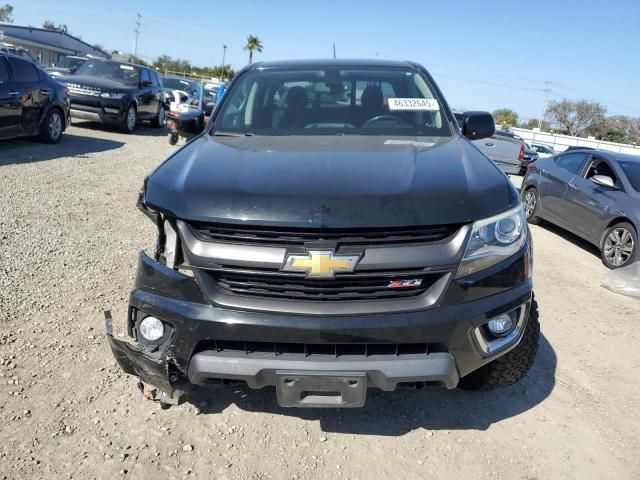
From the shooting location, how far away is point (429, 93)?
12.3 ft

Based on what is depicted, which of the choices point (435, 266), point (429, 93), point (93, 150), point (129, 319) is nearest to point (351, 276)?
point (435, 266)

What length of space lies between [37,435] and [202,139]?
180 cm

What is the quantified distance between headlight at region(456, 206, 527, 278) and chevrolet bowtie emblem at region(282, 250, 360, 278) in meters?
0.47

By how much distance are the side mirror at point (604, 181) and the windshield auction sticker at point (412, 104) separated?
4501mm

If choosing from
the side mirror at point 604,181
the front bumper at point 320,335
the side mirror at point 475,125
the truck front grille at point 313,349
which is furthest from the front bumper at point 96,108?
the truck front grille at point 313,349

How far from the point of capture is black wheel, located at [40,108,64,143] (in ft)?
33.6

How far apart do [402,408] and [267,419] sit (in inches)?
29.4

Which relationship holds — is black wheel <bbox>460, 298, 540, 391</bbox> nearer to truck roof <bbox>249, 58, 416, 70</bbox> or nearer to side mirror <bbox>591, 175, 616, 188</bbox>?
truck roof <bbox>249, 58, 416, 70</bbox>

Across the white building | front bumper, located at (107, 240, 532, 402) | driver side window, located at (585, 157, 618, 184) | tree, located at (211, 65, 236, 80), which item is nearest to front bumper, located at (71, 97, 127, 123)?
driver side window, located at (585, 157, 618, 184)

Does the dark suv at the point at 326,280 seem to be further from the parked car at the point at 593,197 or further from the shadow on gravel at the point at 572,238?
the shadow on gravel at the point at 572,238

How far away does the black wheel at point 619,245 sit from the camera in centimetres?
629

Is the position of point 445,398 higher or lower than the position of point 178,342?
lower

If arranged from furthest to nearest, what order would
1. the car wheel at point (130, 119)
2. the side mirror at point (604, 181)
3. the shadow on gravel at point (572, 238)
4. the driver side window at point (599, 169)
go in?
the car wheel at point (130, 119) → the shadow on gravel at point (572, 238) → the driver side window at point (599, 169) → the side mirror at point (604, 181)

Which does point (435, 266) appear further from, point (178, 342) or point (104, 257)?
point (104, 257)
